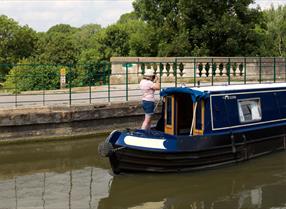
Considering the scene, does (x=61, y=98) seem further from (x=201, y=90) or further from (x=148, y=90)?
(x=201, y=90)

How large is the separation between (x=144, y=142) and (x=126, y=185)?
1006mm

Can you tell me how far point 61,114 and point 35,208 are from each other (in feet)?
20.6

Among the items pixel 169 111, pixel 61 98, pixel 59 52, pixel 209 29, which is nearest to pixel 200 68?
pixel 61 98

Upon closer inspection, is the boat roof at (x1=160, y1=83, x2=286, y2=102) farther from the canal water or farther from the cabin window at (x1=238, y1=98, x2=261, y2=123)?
the canal water

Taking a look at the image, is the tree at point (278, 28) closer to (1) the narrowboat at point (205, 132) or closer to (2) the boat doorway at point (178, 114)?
(1) the narrowboat at point (205, 132)

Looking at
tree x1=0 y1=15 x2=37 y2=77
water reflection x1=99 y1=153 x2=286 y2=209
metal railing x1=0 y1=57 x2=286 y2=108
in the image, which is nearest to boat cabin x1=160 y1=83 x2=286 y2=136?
water reflection x1=99 y1=153 x2=286 y2=209

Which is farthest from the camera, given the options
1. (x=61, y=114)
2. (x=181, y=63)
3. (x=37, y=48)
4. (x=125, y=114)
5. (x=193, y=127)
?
(x=37, y=48)

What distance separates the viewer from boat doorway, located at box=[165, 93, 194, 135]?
1188 cm

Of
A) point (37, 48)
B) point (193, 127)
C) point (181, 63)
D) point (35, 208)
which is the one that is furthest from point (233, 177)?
point (37, 48)

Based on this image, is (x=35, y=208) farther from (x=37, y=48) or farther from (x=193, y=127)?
(x=37, y=48)

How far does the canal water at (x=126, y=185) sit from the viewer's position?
347 inches

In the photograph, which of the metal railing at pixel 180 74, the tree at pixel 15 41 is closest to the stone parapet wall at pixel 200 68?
the metal railing at pixel 180 74

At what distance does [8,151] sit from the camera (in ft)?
42.6

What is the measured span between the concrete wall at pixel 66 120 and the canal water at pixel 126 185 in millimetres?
1353
